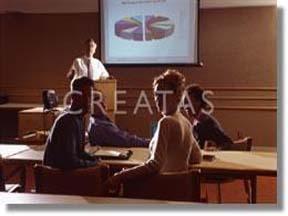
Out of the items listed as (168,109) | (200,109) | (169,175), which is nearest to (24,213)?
(169,175)

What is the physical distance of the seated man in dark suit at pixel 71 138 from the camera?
7.21 feet

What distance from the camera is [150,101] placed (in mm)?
5977

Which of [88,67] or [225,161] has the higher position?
[88,67]

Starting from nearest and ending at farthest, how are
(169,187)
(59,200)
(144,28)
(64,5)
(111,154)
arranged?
(59,200) < (169,187) < (111,154) < (144,28) < (64,5)

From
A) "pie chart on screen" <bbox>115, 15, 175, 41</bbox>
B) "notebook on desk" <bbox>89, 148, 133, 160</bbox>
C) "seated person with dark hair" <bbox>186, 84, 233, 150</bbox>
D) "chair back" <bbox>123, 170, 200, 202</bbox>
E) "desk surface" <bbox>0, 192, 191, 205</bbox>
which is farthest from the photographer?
"pie chart on screen" <bbox>115, 15, 175, 41</bbox>

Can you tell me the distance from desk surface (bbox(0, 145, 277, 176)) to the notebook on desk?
0.10 feet

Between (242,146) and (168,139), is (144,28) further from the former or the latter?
(168,139)

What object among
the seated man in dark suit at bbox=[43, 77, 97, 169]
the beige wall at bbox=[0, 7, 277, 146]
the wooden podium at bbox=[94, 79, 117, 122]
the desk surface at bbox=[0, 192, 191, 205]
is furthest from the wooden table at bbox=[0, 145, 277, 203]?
the beige wall at bbox=[0, 7, 277, 146]

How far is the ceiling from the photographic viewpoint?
5.45 meters

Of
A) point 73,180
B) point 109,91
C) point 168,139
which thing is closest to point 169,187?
point 168,139

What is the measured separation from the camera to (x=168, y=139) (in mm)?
2014

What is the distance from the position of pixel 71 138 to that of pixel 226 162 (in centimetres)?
78

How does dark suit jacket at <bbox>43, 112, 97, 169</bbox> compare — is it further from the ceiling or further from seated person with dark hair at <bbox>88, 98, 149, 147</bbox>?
the ceiling

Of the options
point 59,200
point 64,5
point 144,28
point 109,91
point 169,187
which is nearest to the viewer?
point 59,200
